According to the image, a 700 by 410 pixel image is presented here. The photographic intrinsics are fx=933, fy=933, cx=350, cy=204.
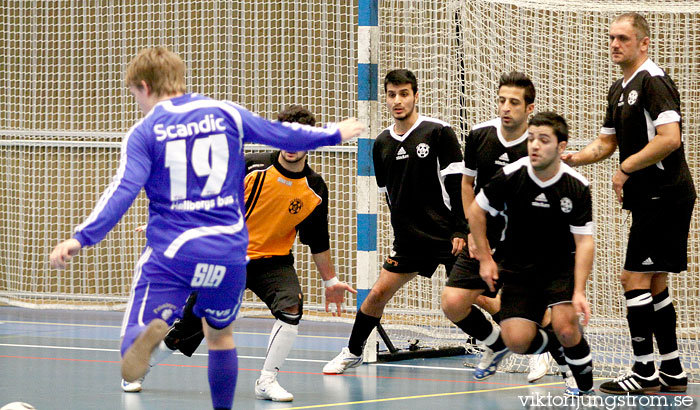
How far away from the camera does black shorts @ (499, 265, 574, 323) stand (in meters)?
4.77

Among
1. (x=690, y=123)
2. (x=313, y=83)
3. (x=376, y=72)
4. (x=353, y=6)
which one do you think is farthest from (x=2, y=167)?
(x=690, y=123)

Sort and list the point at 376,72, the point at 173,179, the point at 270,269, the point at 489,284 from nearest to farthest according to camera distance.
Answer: the point at 173,179, the point at 489,284, the point at 270,269, the point at 376,72

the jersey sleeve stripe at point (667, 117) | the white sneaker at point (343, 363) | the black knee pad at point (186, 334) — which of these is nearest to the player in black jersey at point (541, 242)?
the jersey sleeve stripe at point (667, 117)

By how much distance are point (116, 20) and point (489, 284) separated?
6572mm

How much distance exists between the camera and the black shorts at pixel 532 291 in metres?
4.77

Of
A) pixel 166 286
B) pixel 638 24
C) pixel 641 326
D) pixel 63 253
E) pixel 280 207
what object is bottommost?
pixel 641 326

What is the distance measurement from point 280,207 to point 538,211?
1543mm

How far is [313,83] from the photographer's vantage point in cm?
954

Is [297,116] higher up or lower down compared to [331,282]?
higher up

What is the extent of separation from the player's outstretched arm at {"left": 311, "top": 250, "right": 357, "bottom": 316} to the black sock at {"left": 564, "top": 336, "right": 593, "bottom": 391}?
3.94 ft

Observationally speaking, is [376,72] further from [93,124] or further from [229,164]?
[93,124]

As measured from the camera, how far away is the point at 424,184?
5.84 m

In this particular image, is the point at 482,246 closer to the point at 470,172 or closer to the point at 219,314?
the point at 470,172

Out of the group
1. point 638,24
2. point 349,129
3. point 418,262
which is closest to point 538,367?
point 418,262
